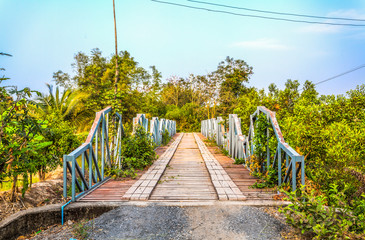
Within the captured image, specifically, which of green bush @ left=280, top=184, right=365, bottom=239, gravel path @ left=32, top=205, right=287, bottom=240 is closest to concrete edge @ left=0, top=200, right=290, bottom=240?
gravel path @ left=32, top=205, right=287, bottom=240

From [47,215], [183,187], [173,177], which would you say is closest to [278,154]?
[183,187]

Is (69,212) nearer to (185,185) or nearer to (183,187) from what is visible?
(183,187)

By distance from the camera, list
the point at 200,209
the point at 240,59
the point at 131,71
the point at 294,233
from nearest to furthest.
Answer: the point at 294,233 < the point at 200,209 < the point at 131,71 < the point at 240,59

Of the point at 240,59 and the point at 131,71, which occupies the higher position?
the point at 240,59

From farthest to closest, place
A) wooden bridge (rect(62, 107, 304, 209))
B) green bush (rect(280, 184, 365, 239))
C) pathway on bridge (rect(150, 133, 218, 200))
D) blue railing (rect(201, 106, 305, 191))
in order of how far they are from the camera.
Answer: pathway on bridge (rect(150, 133, 218, 200)), wooden bridge (rect(62, 107, 304, 209)), blue railing (rect(201, 106, 305, 191)), green bush (rect(280, 184, 365, 239))

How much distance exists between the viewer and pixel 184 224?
2.91m

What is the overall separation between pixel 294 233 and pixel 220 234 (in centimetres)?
76

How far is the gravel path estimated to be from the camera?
2.67 m

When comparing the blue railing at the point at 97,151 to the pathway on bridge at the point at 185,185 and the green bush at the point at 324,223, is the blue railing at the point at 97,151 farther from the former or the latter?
the green bush at the point at 324,223

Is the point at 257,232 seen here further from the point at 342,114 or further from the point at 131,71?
the point at 131,71

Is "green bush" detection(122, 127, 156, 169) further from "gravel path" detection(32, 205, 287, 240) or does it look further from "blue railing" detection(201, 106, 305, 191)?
"gravel path" detection(32, 205, 287, 240)

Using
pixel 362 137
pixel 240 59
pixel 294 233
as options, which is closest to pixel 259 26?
pixel 362 137

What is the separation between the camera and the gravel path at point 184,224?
267cm

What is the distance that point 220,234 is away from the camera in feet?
8.79
